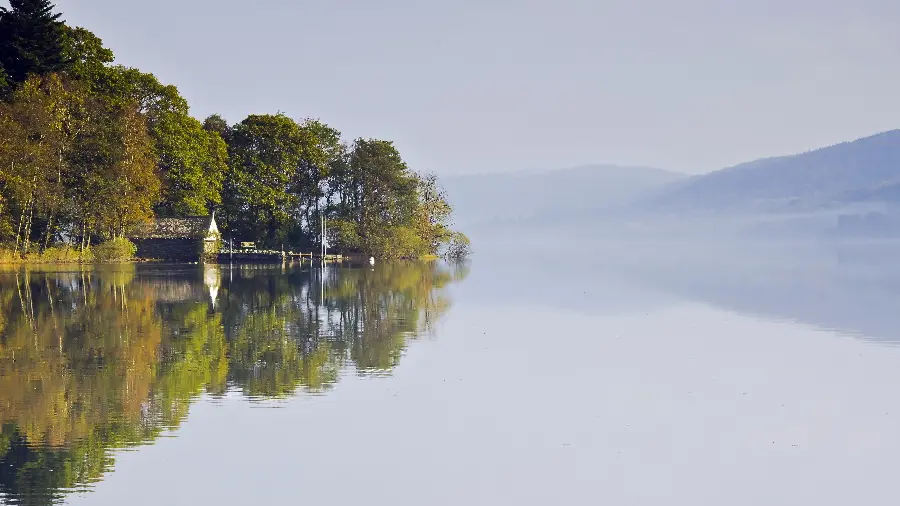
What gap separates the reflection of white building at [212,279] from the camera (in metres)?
41.2

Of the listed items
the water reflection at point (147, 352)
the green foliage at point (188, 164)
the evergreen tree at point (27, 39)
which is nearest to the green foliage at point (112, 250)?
the green foliage at point (188, 164)

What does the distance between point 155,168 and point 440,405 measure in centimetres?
6059

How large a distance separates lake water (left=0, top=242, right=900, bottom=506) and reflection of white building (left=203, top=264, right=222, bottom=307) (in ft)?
19.0

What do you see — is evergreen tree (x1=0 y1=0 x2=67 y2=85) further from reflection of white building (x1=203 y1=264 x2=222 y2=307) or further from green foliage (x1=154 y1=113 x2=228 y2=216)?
reflection of white building (x1=203 y1=264 x2=222 y2=307)

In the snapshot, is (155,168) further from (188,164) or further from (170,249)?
(170,249)

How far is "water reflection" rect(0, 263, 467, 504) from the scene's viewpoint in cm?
1398

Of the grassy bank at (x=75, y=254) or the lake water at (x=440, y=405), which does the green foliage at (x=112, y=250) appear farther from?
the lake water at (x=440, y=405)

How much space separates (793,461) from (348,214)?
73.7 metres

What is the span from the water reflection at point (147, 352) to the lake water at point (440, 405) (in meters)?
0.07

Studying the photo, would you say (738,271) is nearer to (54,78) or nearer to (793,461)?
(54,78)

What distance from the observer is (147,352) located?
22891 mm

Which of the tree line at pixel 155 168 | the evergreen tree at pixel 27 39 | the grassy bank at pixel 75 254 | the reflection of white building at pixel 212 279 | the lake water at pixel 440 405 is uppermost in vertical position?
the evergreen tree at pixel 27 39

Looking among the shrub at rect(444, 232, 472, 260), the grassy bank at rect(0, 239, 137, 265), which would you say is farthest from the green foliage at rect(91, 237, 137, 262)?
the shrub at rect(444, 232, 472, 260)

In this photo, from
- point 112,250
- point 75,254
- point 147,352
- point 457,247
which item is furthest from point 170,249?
point 147,352
